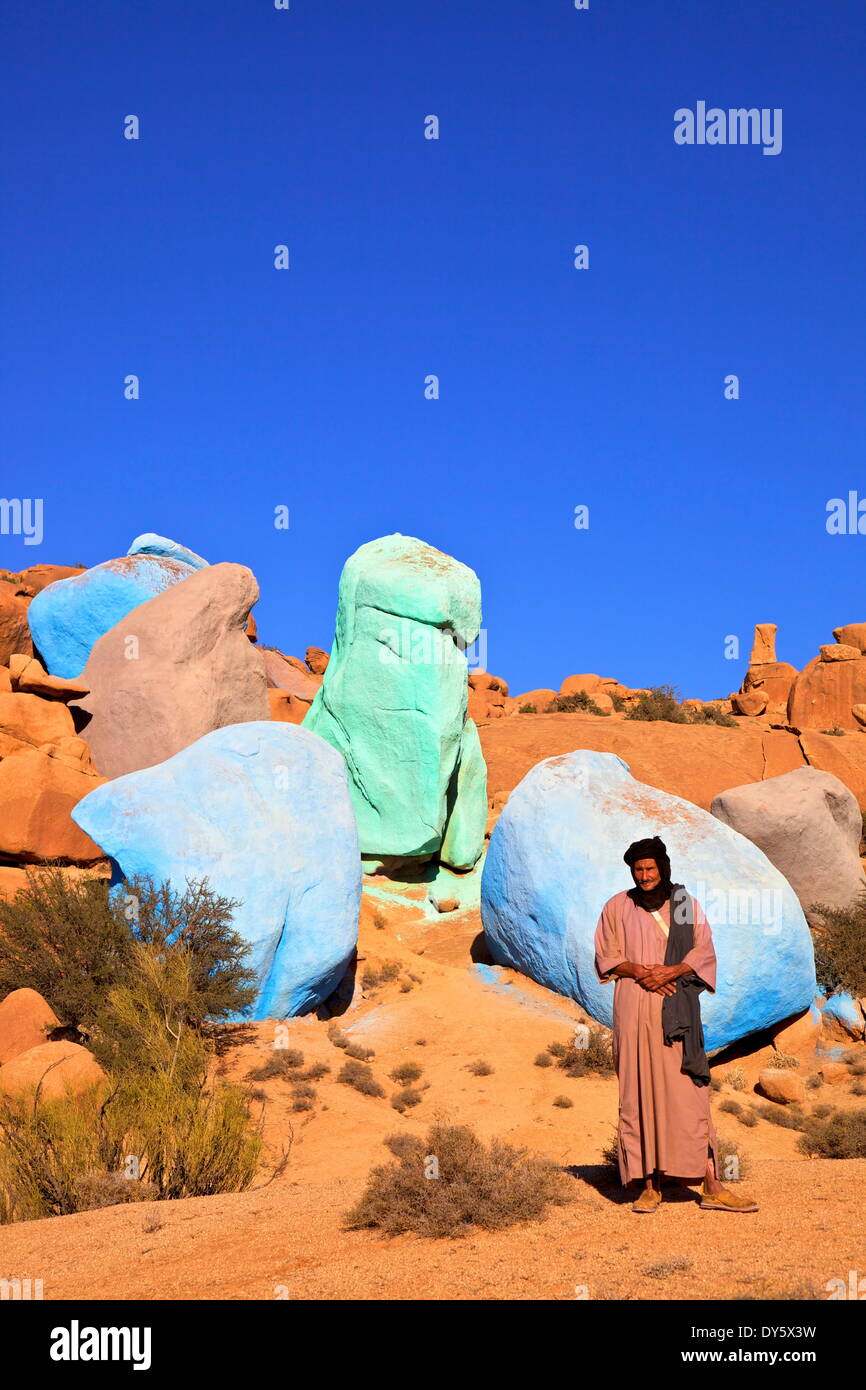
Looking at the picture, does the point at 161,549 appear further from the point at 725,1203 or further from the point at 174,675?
the point at 725,1203

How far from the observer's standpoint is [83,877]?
1167cm

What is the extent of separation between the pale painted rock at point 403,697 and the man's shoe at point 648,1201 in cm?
1088

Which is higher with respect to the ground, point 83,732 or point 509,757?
point 509,757

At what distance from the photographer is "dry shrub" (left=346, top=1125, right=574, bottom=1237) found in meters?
4.98

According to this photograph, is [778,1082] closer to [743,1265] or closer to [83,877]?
[743,1265]

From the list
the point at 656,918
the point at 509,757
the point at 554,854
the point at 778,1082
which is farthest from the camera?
the point at 509,757

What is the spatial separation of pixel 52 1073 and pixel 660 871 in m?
4.43

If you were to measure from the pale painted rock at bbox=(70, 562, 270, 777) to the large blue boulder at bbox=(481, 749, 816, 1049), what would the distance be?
16.7 ft

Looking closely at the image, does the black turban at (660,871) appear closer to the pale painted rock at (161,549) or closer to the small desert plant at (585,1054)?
the small desert plant at (585,1054)

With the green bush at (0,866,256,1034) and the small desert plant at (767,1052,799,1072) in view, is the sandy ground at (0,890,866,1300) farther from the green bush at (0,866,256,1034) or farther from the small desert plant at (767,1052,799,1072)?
the small desert plant at (767,1052,799,1072)

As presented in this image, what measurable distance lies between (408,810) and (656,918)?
10808mm

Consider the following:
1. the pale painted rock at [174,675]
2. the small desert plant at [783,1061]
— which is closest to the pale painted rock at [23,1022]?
the pale painted rock at [174,675]

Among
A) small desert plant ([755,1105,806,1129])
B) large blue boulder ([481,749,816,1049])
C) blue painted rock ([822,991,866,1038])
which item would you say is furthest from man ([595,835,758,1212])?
blue painted rock ([822,991,866,1038])
